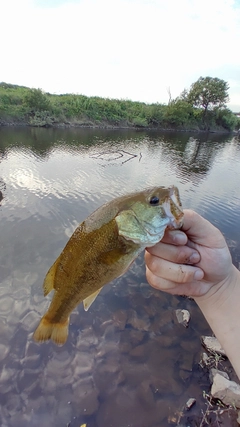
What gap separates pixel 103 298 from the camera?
24.2 ft

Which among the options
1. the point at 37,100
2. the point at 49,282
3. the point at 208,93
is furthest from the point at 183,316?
the point at 208,93

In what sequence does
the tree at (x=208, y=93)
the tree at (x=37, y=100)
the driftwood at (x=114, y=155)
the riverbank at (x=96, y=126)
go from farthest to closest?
the tree at (x=208, y=93) → the tree at (x=37, y=100) → the riverbank at (x=96, y=126) → the driftwood at (x=114, y=155)

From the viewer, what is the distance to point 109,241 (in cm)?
195

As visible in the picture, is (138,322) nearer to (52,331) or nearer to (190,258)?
A: (52,331)

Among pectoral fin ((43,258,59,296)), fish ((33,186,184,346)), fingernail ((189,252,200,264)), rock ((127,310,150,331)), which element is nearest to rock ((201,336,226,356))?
rock ((127,310,150,331))

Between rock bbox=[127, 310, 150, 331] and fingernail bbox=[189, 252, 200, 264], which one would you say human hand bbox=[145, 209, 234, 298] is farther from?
rock bbox=[127, 310, 150, 331]

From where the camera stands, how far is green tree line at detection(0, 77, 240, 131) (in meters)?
49.3

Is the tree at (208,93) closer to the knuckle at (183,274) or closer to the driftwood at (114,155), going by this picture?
the driftwood at (114,155)

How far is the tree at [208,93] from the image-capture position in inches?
2739

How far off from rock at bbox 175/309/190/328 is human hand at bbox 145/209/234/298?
471 cm

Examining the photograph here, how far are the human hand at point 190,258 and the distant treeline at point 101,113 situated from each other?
51.7m

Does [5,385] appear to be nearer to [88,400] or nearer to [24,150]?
[88,400]

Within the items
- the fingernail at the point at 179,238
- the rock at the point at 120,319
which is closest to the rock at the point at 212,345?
the rock at the point at 120,319

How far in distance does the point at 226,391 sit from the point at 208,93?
81.0 meters
